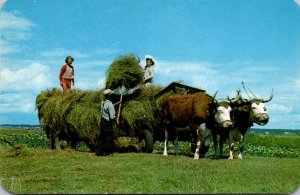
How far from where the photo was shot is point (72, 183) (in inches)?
354

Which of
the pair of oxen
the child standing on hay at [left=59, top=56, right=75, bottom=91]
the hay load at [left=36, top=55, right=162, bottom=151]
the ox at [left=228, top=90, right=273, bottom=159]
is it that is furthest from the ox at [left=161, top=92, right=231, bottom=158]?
the child standing on hay at [left=59, top=56, right=75, bottom=91]

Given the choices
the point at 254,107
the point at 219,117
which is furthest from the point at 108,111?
the point at 254,107

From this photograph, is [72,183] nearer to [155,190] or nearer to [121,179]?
[121,179]

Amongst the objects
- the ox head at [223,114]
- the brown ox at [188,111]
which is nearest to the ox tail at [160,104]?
the brown ox at [188,111]

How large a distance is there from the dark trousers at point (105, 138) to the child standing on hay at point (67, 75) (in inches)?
52.8

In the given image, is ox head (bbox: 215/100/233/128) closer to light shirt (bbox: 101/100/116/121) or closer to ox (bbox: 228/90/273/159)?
ox (bbox: 228/90/273/159)

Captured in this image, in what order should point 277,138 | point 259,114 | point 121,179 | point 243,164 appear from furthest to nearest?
point 277,138 → point 259,114 → point 243,164 → point 121,179

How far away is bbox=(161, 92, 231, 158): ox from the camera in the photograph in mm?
11406

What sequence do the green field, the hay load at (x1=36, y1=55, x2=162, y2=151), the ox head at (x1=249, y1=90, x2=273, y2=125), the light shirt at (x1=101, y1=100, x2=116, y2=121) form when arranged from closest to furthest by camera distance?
the green field
the ox head at (x1=249, y1=90, x2=273, y2=125)
the light shirt at (x1=101, y1=100, x2=116, y2=121)
the hay load at (x1=36, y1=55, x2=162, y2=151)

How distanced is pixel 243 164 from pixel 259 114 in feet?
3.88

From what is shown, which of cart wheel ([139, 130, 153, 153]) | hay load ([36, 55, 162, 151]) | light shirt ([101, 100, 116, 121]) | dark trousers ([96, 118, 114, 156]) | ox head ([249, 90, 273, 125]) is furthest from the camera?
cart wheel ([139, 130, 153, 153])

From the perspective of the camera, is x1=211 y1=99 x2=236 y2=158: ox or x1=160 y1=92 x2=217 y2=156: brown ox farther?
x1=160 y1=92 x2=217 y2=156: brown ox

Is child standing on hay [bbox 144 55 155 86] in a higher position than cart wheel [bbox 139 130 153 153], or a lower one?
higher

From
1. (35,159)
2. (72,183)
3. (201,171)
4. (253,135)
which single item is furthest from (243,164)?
(253,135)
